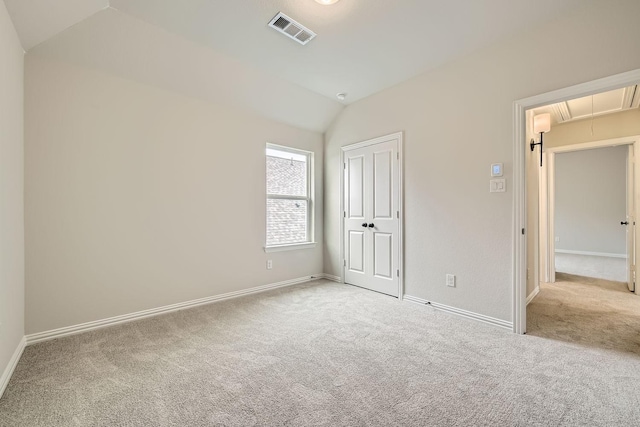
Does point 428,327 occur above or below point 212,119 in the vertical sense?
below

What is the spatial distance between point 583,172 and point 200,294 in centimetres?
926

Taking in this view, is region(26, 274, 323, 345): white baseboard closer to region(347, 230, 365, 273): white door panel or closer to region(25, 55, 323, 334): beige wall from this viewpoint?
region(25, 55, 323, 334): beige wall

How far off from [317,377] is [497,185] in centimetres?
241

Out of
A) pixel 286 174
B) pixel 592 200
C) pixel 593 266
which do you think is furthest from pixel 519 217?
pixel 592 200

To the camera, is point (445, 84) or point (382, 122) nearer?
point (445, 84)

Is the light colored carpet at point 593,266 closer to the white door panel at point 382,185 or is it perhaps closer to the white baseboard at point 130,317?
the white door panel at point 382,185

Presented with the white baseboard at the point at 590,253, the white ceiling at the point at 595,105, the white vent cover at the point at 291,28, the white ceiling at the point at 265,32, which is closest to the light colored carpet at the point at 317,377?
the white ceiling at the point at 265,32

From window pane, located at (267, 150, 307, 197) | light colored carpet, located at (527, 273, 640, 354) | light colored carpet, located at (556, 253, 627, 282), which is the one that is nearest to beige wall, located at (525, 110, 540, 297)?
light colored carpet, located at (527, 273, 640, 354)

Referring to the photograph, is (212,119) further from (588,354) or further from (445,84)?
(588,354)

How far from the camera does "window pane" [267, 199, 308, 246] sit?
13.2 ft

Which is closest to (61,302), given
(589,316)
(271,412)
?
(271,412)

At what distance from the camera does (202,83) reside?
3094mm

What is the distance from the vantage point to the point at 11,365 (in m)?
1.88

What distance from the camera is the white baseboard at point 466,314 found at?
2.62 meters
